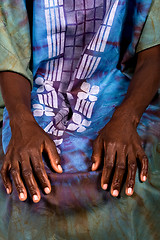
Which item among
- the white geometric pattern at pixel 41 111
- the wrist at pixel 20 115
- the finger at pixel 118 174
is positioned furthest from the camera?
the white geometric pattern at pixel 41 111

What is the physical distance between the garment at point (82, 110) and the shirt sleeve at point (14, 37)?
34 millimetres

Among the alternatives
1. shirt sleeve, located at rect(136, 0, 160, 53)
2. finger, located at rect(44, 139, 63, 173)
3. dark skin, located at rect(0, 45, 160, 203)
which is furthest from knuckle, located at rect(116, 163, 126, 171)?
shirt sleeve, located at rect(136, 0, 160, 53)

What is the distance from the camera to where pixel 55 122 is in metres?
1.05

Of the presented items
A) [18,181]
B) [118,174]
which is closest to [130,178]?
[118,174]

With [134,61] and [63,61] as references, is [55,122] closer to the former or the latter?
[63,61]

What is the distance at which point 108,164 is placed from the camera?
2.85 ft

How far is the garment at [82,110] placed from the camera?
919 mm

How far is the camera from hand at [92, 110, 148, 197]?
2.82ft

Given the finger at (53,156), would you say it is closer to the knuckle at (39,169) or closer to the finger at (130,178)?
the knuckle at (39,169)

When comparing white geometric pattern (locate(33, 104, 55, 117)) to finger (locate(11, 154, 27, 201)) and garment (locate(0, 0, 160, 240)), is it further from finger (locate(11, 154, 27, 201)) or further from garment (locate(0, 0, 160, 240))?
finger (locate(11, 154, 27, 201))

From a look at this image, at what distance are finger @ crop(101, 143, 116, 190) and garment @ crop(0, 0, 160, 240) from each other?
3 cm

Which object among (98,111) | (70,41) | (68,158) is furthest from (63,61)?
(68,158)

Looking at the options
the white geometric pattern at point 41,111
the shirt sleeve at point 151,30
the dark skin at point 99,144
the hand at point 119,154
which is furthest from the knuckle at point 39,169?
the shirt sleeve at point 151,30

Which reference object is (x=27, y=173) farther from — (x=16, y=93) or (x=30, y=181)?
(x=16, y=93)
